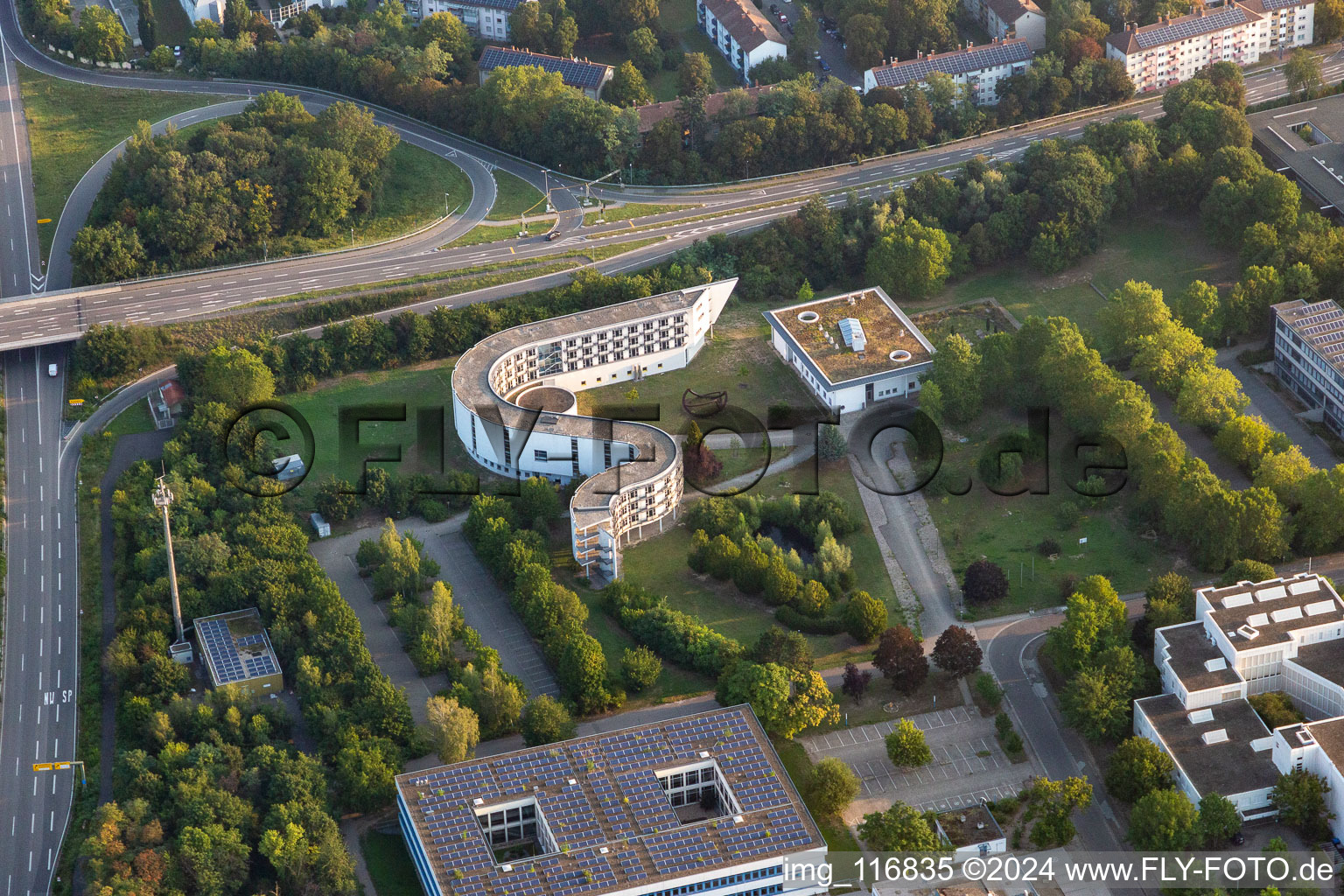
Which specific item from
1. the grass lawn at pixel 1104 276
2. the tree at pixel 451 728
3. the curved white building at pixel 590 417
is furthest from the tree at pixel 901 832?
the grass lawn at pixel 1104 276

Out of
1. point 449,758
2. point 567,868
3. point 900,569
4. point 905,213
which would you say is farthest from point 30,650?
point 905,213

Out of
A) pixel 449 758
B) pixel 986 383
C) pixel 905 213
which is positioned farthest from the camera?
pixel 905 213

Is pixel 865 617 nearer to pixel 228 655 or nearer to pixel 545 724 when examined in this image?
pixel 545 724

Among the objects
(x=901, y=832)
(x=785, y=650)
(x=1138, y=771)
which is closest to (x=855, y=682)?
(x=785, y=650)

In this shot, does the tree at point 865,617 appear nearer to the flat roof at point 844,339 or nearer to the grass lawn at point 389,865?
the flat roof at point 844,339

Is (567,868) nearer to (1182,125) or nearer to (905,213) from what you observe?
(905,213)

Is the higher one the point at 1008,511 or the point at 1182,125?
the point at 1182,125
